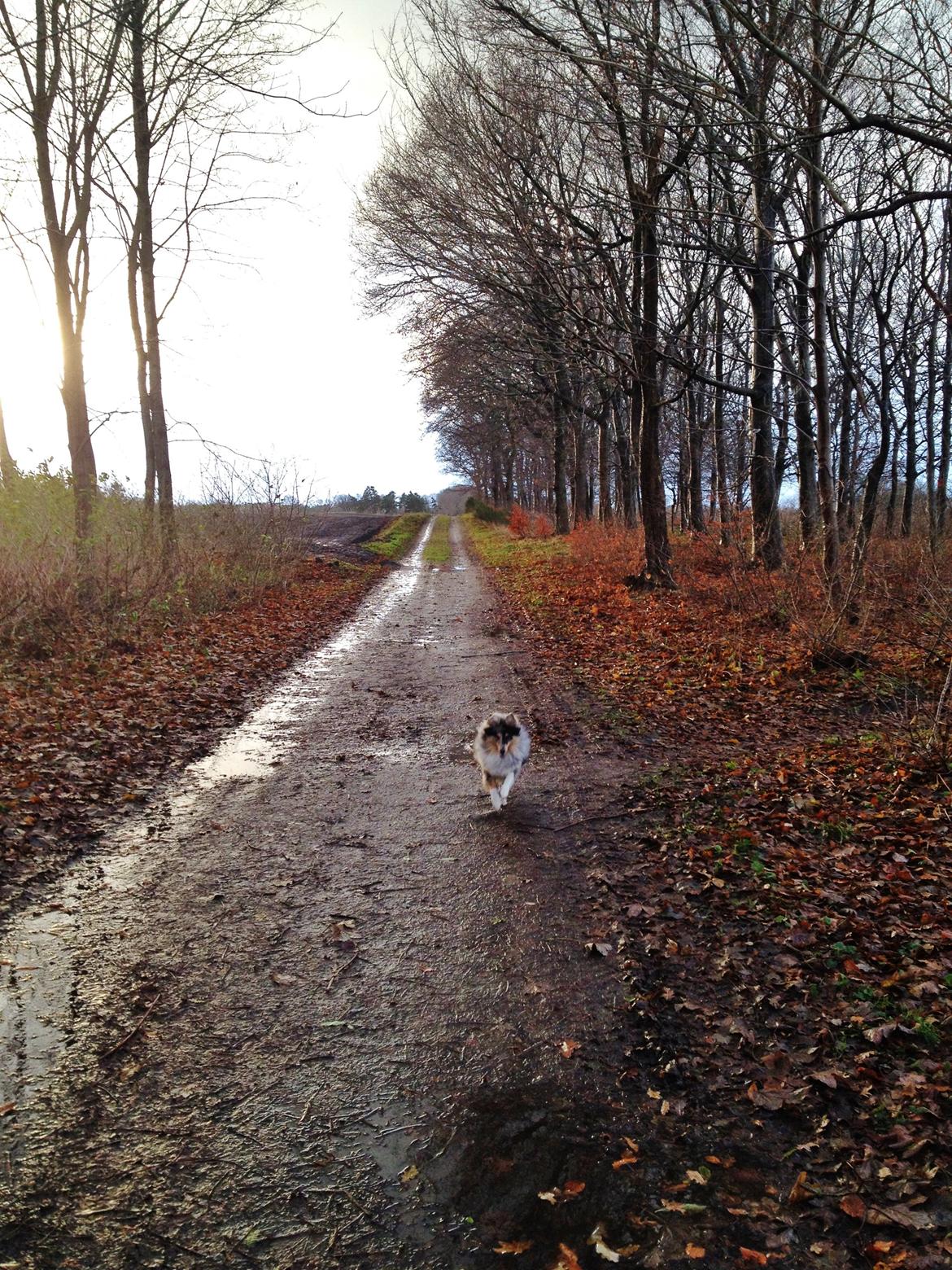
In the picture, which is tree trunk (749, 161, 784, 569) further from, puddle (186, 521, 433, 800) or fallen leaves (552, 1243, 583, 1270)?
fallen leaves (552, 1243, 583, 1270)

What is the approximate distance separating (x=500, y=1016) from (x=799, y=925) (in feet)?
6.66

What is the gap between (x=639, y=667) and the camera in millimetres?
11195

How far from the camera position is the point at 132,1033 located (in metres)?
3.75

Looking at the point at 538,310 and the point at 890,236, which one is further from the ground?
the point at 890,236

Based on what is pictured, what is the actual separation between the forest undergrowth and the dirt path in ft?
1.25

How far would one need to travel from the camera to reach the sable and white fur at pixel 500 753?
6348mm

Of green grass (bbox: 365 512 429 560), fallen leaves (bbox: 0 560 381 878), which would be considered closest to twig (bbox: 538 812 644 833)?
fallen leaves (bbox: 0 560 381 878)

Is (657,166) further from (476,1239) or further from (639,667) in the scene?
(476,1239)

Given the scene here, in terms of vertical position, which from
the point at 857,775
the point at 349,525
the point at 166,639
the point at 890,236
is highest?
the point at 890,236

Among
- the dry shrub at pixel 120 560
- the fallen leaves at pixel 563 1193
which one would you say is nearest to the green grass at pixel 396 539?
the dry shrub at pixel 120 560

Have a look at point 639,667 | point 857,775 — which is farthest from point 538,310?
point 857,775

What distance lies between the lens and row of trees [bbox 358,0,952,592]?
6.93m

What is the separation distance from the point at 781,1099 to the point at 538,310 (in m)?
15.2

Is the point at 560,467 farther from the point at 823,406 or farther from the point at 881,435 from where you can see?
the point at 823,406
